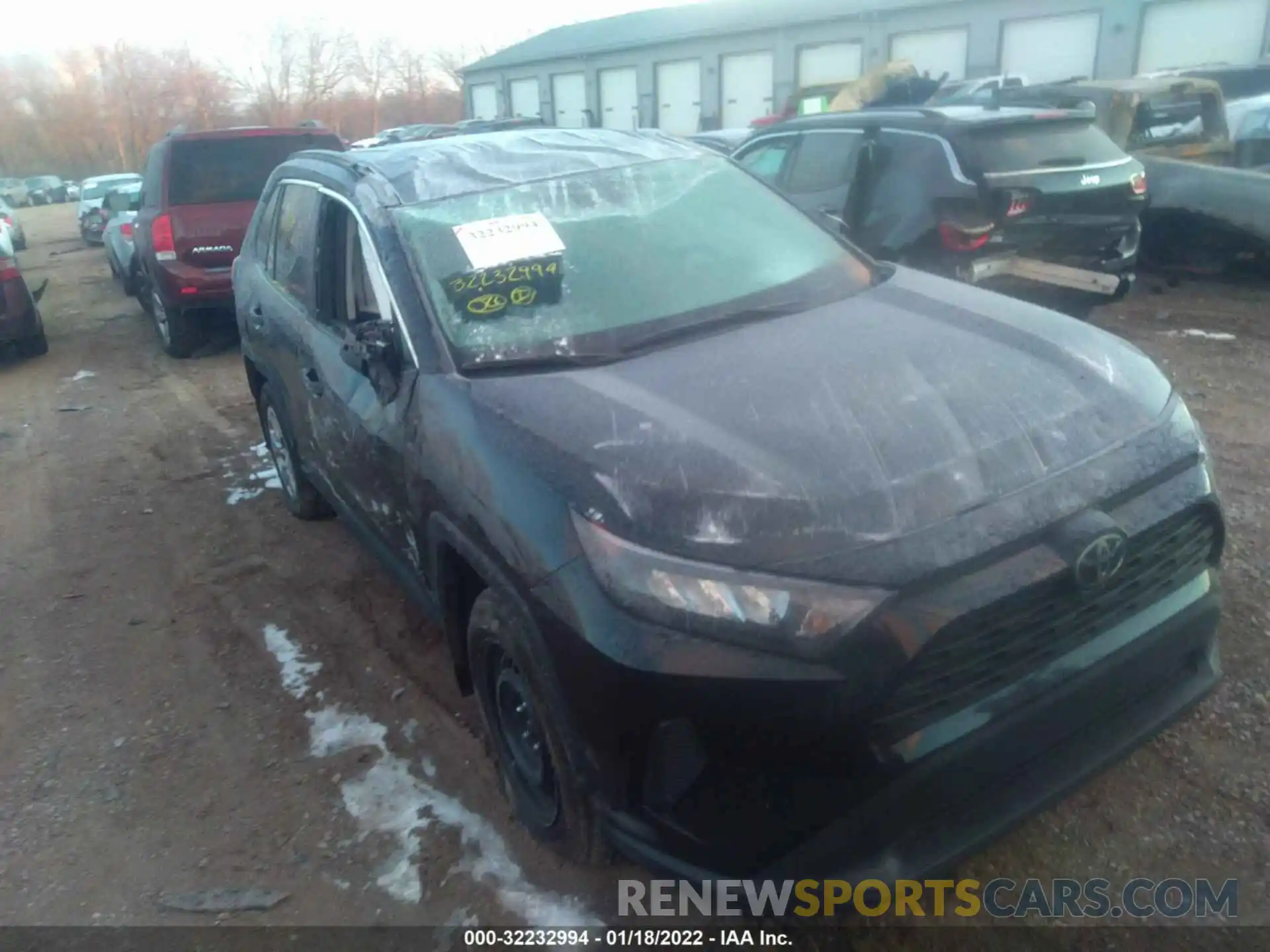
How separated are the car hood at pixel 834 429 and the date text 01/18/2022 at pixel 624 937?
1.08 meters

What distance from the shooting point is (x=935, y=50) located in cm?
2286

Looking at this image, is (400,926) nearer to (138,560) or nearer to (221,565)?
(221,565)

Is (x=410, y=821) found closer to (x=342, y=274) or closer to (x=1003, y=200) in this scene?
(x=342, y=274)

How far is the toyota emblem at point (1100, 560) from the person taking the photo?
6.75 ft

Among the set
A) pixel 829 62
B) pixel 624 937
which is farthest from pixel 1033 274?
pixel 829 62

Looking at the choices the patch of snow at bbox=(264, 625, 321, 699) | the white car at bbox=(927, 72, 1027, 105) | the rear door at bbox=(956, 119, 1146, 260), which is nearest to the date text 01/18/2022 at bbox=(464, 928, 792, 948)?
the patch of snow at bbox=(264, 625, 321, 699)

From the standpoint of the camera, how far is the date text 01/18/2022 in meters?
2.42

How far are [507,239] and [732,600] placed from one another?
5.28ft

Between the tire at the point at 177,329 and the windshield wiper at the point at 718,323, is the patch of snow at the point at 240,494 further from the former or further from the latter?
the tire at the point at 177,329

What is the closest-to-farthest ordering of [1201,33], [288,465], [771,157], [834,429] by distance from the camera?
[834,429], [288,465], [771,157], [1201,33]

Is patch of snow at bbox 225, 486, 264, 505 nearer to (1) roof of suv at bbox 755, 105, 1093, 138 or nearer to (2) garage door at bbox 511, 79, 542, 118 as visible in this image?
(1) roof of suv at bbox 755, 105, 1093, 138

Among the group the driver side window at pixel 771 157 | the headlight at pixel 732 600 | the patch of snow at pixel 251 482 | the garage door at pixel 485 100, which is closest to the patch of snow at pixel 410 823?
the headlight at pixel 732 600

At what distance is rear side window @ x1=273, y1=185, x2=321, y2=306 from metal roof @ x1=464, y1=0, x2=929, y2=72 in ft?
72.3

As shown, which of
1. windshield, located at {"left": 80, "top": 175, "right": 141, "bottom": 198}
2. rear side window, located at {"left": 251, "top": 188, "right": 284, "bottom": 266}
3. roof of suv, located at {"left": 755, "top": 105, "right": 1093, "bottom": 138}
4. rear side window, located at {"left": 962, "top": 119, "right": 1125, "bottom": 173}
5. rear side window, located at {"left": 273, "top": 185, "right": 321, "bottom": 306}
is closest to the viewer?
rear side window, located at {"left": 273, "top": 185, "right": 321, "bottom": 306}
